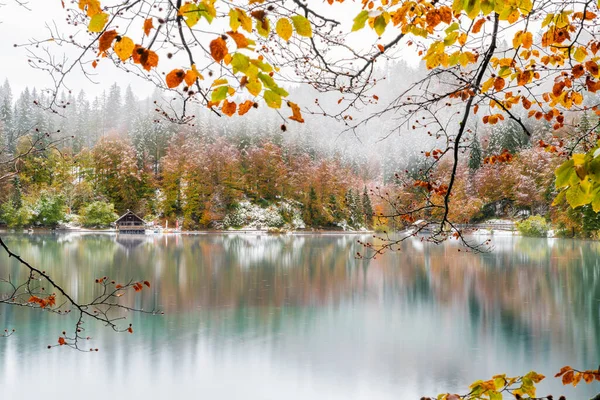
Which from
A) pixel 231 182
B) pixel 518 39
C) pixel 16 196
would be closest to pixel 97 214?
pixel 16 196

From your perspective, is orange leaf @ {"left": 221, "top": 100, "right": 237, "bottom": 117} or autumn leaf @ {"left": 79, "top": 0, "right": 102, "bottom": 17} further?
autumn leaf @ {"left": 79, "top": 0, "right": 102, "bottom": 17}

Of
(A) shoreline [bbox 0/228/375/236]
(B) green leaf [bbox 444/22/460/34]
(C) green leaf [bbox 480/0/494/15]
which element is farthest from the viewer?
(A) shoreline [bbox 0/228/375/236]

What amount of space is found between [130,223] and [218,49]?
43.9m

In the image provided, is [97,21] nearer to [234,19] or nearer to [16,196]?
[234,19]

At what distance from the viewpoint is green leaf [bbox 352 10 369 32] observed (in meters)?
1.61

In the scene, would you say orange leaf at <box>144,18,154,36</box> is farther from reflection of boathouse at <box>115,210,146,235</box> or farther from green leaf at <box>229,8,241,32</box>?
reflection of boathouse at <box>115,210,146,235</box>

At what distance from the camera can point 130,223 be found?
4259 cm

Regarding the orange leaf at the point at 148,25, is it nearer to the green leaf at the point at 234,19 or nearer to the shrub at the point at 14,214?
the green leaf at the point at 234,19

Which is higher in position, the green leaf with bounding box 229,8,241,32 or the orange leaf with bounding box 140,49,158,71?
the green leaf with bounding box 229,8,241,32

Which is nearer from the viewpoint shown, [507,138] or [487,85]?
[487,85]

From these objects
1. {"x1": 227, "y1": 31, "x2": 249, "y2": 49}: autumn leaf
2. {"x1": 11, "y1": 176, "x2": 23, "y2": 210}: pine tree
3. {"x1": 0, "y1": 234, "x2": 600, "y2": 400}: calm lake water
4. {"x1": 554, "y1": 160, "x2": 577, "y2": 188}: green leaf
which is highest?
{"x1": 11, "y1": 176, "x2": 23, "y2": 210}: pine tree

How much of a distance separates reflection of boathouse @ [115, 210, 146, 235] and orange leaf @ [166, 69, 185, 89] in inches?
1690

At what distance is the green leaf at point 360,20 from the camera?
161 cm

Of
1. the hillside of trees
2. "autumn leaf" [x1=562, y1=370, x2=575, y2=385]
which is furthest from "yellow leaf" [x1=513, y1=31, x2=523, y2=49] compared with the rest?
the hillside of trees
